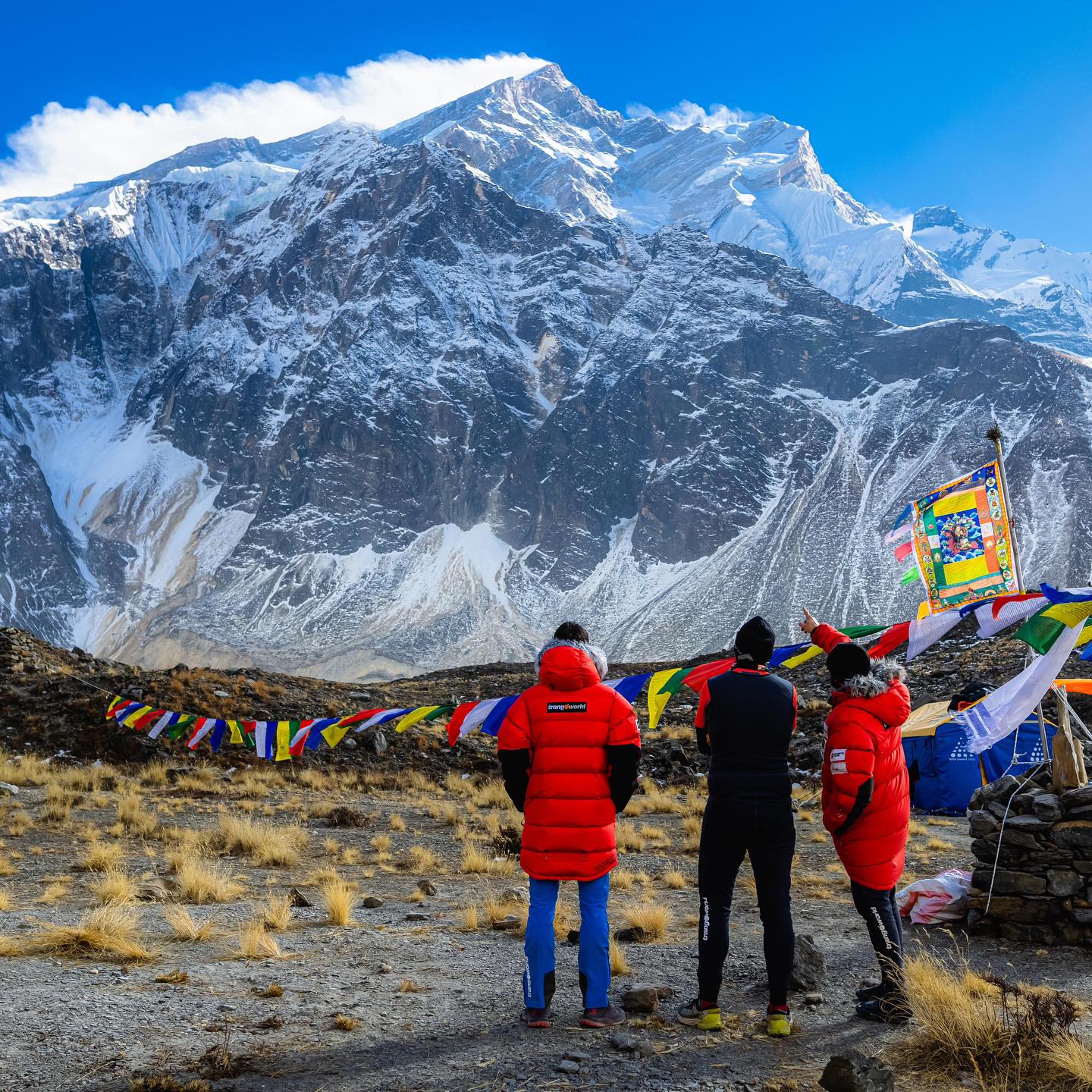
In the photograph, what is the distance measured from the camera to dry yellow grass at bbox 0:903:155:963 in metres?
5.47

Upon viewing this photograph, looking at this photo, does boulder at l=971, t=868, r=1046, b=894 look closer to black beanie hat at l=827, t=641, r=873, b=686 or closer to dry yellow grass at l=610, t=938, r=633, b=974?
black beanie hat at l=827, t=641, r=873, b=686

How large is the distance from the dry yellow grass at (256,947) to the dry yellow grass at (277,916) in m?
0.60

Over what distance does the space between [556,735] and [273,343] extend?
552 ft

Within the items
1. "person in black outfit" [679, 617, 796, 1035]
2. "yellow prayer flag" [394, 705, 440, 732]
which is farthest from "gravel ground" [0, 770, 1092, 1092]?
"yellow prayer flag" [394, 705, 440, 732]

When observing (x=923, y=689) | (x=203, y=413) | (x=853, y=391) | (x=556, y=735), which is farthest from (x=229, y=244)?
(x=556, y=735)

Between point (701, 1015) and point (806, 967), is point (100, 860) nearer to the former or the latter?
point (701, 1015)

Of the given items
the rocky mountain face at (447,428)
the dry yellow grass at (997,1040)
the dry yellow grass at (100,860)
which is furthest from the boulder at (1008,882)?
the rocky mountain face at (447,428)

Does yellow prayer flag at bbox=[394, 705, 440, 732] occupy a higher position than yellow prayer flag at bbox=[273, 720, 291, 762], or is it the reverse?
yellow prayer flag at bbox=[394, 705, 440, 732]

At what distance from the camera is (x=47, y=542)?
137 m

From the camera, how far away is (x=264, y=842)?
9.76 meters

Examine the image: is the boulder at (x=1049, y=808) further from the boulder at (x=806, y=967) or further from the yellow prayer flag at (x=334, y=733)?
the yellow prayer flag at (x=334, y=733)

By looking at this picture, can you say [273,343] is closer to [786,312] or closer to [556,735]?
[786,312]

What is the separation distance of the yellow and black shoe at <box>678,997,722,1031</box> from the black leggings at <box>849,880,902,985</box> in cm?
89

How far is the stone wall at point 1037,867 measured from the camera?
605cm
